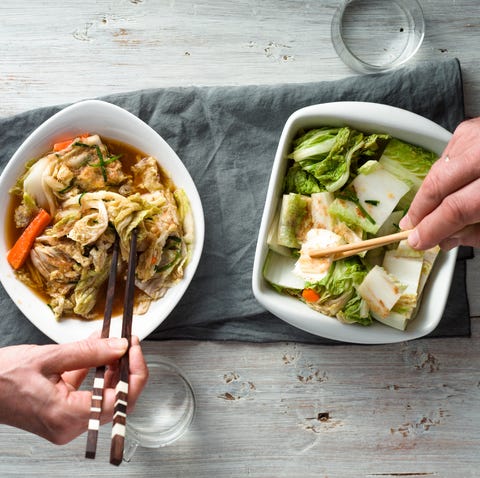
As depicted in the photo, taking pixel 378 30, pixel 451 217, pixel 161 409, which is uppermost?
→ pixel 378 30

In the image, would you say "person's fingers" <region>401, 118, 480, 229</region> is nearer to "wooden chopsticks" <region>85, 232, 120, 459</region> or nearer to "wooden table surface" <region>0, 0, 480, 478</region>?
"wooden table surface" <region>0, 0, 480, 478</region>

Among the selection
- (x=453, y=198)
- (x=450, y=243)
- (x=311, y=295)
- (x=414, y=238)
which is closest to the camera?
(x=453, y=198)

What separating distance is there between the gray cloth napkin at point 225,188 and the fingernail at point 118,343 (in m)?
0.39

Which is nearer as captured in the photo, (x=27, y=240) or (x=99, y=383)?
(x=99, y=383)

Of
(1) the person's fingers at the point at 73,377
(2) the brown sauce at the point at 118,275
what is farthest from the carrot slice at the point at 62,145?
(1) the person's fingers at the point at 73,377

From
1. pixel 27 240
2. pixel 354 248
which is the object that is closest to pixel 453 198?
pixel 354 248

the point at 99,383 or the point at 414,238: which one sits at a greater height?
the point at 414,238

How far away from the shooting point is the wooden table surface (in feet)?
9.05

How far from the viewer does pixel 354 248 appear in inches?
90.8

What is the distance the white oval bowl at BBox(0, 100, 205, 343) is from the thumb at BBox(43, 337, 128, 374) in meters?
0.24

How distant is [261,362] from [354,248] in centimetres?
82

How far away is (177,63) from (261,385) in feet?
5.50

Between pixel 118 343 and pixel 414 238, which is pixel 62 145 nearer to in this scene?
pixel 118 343

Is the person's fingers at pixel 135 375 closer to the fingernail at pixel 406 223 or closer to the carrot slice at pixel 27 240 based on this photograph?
the carrot slice at pixel 27 240
